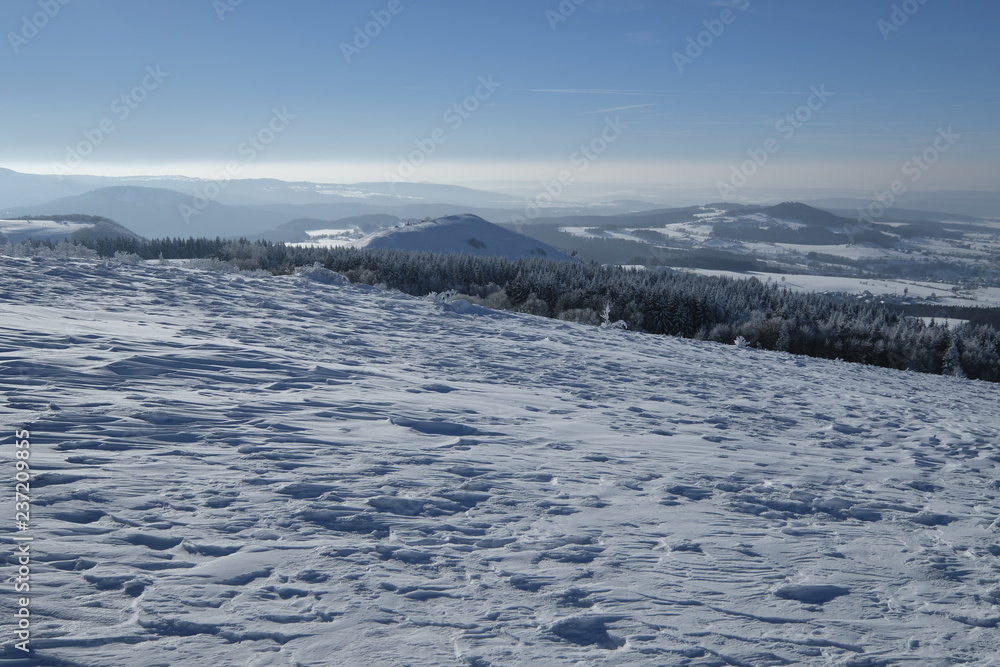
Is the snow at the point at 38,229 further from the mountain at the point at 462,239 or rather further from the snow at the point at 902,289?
the snow at the point at 902,289

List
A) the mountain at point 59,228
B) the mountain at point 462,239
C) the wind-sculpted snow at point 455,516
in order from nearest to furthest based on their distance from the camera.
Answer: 1. the wind-sculpted snow at point 455,516
2. the mountain at point 462,239
3. the mountain at point 59,228

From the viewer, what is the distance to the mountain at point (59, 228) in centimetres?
14125

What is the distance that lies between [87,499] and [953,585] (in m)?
6.39

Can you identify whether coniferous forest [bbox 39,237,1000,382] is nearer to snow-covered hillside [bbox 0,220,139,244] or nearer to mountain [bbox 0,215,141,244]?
mountain [bbox 0,215,141,244]

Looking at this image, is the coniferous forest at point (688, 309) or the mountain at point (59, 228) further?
the mountain at point (59, 228)

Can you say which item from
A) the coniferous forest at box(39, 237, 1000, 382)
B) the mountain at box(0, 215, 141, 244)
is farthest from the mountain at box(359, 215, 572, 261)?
the mountain at box(0, 215, 141, 244)

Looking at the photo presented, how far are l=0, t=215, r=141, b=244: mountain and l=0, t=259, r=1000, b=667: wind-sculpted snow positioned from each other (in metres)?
147

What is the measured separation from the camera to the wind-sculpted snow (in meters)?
3.49

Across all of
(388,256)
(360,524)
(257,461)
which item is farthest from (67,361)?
(388,256)

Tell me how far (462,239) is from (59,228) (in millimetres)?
106143

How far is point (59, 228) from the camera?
15838 cm

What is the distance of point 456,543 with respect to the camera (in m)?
4.61

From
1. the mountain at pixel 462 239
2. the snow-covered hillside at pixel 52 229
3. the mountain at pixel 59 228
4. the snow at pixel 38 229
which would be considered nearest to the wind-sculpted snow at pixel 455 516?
the mountain at pixel 462 239

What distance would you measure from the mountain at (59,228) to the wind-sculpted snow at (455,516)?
14721 cm
